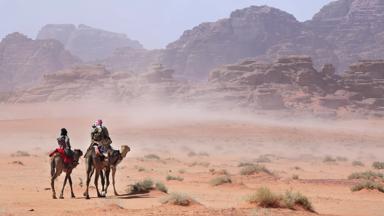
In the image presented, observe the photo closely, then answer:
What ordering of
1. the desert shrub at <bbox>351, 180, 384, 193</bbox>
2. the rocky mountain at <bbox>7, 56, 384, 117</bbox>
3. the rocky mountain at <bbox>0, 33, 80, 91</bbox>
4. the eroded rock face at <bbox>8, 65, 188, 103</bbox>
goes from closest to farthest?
the desert shrub at <bbox>351, 180, 384, 193</bbox>, the rocky mountain at <bbox>7, 56, 384, 117</bbox>, the eroded rock face at <bbox>8, 65, 188, 103</bbox>, the rocky mountain at <bbox>0, 33, 80, 91</bbox>

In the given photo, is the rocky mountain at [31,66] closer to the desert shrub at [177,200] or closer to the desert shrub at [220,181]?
the desert shrub at [220,181]

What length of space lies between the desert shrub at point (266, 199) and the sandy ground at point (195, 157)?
256 mm

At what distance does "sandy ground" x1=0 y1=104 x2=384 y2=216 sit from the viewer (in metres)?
14.7

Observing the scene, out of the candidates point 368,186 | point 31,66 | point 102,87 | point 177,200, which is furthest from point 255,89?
point 31,66

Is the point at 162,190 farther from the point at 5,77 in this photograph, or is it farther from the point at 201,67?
the point at 5,77

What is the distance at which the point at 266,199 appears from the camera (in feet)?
44.8

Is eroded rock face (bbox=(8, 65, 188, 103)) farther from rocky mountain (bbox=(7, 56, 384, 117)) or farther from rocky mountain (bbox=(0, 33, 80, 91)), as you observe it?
rocky mountain (bbox=(0, 33, 80, 91))

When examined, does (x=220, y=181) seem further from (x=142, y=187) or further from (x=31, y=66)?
(x=31, y=66)

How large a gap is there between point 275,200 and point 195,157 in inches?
1222

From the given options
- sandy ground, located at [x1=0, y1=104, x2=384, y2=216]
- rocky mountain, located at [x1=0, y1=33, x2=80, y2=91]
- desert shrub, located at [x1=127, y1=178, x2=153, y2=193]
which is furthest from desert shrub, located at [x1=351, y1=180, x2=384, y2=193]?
rocky mountain, located at [x1=0, y1=33, x2=80, y2=91]

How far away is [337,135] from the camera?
76688mm

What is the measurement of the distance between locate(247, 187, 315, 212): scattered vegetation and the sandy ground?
10.9 inches

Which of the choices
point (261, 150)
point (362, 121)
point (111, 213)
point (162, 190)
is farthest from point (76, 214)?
point (362, 121)

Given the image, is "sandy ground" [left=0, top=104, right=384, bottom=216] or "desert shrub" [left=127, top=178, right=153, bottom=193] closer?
"sandy ground" [left=0, top=104, right=384, bottom=216]
